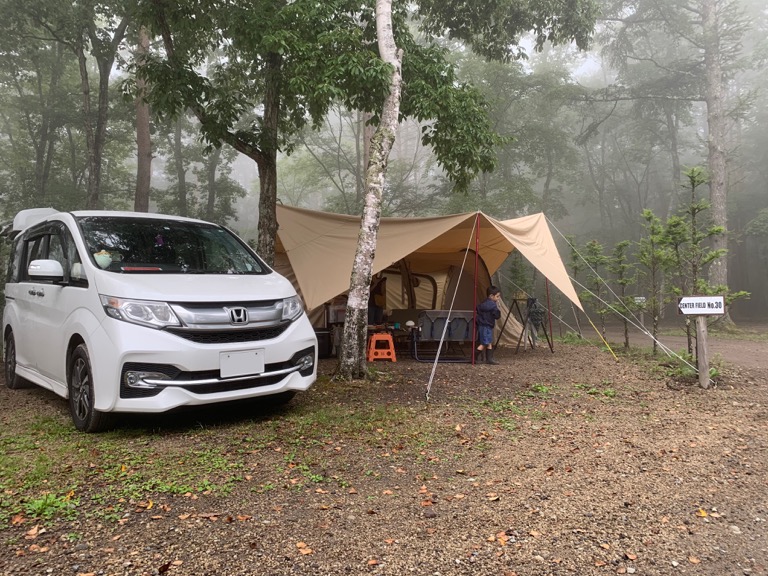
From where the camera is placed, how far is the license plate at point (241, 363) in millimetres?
3777

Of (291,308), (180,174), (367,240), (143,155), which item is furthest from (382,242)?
(180,174)

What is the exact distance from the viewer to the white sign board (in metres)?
5.75

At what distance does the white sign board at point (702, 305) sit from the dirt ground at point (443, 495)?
101 cm

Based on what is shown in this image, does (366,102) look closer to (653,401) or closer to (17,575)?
(653,401)

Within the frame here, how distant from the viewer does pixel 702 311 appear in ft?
19.1

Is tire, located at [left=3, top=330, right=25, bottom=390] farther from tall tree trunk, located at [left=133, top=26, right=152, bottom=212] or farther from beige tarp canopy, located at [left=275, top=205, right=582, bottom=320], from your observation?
tall tree trunk, located at [left=133, top=26, right=152, bottom=212]

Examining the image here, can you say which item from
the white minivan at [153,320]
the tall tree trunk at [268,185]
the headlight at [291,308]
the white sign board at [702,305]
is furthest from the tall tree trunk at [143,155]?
the white sign board at [702,305]

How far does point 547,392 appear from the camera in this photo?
234 inches

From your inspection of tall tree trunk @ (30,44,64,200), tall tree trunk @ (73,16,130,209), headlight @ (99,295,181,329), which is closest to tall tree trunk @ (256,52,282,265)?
headlight @ (99,295,181,329)

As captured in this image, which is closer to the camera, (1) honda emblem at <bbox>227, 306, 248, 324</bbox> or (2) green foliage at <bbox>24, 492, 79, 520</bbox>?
(2) green foliage at <bbox>24, 492, 79, 520</bbox>

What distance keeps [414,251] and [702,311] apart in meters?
4.41

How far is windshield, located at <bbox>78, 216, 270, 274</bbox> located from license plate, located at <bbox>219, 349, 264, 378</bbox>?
1.00 m

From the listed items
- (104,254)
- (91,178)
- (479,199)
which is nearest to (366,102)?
(104,254)

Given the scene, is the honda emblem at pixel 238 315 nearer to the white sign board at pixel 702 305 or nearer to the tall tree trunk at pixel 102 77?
the white sign board at pixel 702 305
